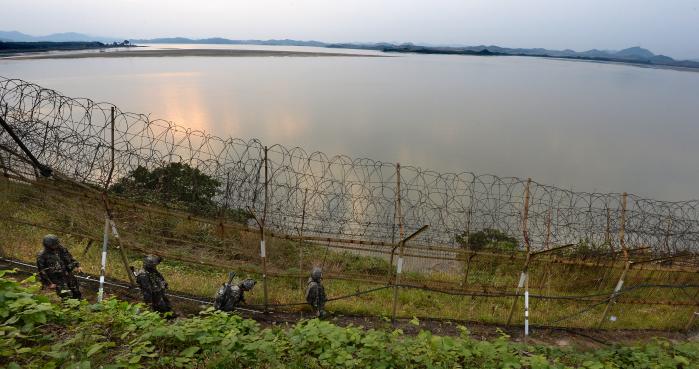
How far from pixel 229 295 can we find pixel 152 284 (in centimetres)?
125

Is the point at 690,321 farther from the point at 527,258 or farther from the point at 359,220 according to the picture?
the point at 359,220

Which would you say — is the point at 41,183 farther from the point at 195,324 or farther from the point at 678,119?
the point at 678,119

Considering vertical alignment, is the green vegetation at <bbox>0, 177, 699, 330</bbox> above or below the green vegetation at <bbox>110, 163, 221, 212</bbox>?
below

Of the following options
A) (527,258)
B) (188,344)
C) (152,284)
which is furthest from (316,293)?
(527,258)

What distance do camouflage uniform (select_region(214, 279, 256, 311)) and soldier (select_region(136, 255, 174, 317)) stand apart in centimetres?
78

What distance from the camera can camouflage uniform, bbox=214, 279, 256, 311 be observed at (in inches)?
291

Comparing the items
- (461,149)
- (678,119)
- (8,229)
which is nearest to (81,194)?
(8,229)

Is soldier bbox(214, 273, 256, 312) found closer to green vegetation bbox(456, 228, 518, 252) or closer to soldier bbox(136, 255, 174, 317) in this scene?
soldier bbox(136, 255, 174, 317)

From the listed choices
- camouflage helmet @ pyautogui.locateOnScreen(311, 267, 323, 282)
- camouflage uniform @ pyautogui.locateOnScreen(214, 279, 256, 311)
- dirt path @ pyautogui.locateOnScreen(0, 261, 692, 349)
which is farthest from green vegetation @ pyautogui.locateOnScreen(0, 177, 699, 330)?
camouflage uniform @ pyautogui.locateOnScreen(214, 279, 256, 311)

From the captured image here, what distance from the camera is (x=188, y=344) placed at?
4941 millimetres

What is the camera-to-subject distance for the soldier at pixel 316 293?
7750 mm

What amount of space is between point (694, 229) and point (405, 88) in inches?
2166

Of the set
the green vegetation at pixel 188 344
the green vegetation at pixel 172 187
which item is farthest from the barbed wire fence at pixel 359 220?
the green vegetation at pixel 188 344

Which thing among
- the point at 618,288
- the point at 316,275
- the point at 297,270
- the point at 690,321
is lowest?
the point at 690,321
